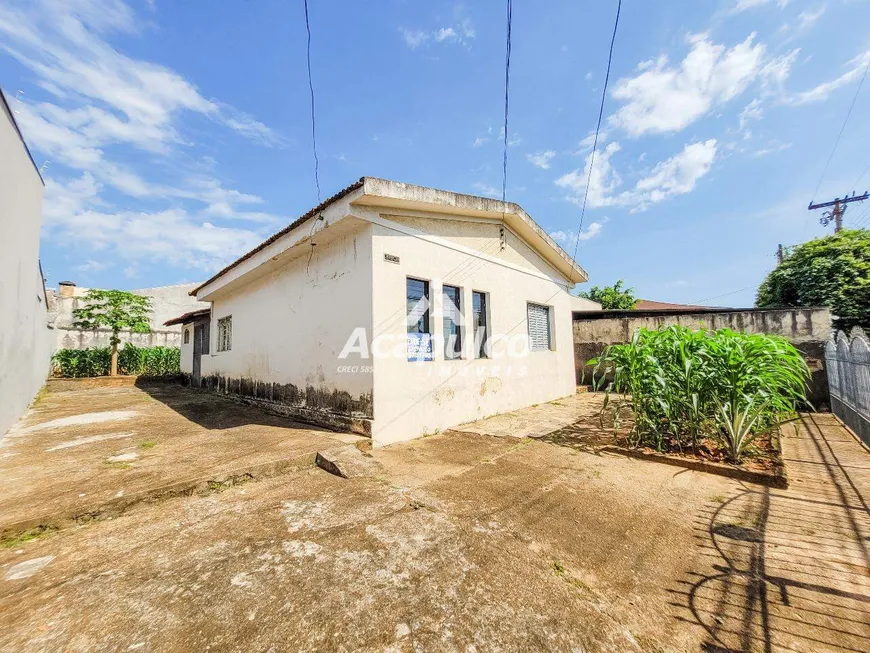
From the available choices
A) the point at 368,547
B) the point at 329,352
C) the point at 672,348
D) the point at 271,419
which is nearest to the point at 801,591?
the point at 368,547

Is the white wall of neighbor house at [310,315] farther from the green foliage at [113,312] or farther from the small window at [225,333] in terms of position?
the green foliage at [113,312]

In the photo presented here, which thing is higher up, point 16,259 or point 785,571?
point 16,259

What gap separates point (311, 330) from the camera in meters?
6.16

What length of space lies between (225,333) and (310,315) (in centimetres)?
542

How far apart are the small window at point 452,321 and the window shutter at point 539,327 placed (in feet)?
8.83

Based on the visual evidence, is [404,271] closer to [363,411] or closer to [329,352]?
[329,352]

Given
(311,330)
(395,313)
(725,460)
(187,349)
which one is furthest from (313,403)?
(187,349)

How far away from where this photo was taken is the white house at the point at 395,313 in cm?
510

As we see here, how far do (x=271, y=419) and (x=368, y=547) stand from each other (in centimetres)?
481

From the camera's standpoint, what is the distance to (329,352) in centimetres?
568

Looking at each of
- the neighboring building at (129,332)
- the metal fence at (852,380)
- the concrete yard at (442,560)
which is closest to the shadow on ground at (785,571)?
the concrete yard at (442,560)

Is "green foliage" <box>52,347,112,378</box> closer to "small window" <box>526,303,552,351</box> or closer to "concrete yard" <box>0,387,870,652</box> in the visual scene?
"concrete yard" <box>0,387,870,652</box>

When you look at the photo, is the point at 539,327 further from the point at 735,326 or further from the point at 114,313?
the point at 114,313

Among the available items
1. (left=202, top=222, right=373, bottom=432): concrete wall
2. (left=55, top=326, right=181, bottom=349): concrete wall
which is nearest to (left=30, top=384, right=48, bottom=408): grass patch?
(left=202, top=222, right=373, bottom=432): concrete wall
